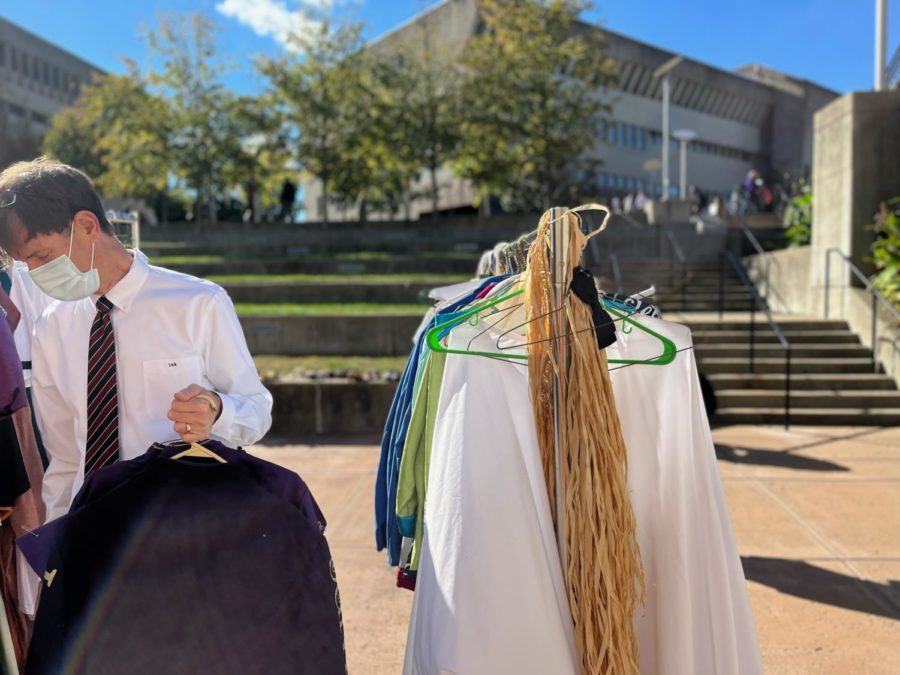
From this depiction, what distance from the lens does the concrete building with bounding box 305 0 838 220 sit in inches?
1527

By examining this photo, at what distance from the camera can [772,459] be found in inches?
249

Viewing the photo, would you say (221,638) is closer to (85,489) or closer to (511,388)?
(85,489)

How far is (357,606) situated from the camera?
3641 mm

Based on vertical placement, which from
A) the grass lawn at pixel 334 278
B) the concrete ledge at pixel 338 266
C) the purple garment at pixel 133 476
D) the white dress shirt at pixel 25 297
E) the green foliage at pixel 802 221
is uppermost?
the green foliage at pixel 802 221

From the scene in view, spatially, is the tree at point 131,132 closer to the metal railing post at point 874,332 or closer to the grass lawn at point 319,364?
the grass lawn at point 319,364

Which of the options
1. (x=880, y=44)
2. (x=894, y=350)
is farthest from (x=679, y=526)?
(x=880, y=44)

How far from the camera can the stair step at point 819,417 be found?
780 centimetres

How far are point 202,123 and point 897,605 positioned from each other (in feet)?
76.5

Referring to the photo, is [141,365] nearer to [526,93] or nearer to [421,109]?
[421,109]

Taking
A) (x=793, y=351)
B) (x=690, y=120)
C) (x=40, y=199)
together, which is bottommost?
(x=793, y=351)

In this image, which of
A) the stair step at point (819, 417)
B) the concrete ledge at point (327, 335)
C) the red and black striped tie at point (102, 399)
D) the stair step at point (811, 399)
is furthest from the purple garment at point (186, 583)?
the concrete ledge at point (327, 335)

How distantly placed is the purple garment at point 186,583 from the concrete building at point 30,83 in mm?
44581

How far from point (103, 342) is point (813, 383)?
847 cm

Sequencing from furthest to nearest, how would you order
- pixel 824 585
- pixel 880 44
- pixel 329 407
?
pixel 880 44, pixel 329 407, pixel 824 585
